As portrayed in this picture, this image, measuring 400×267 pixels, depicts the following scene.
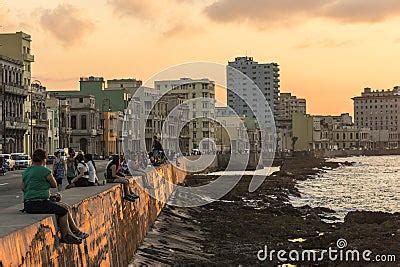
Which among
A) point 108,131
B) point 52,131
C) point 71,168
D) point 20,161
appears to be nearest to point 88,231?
point 71,168

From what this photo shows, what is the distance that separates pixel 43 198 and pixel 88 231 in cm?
259

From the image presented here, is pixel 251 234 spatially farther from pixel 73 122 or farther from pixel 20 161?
pixel 73 122

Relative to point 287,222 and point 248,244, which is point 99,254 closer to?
point 248,244

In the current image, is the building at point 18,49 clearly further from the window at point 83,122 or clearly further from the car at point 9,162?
the car at point 9,162

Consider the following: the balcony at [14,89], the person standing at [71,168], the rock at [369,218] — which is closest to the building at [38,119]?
the balcony at [14,89]

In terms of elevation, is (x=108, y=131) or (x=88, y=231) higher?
(x=108, y=131)

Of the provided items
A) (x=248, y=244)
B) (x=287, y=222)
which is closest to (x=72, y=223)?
(x=248, y=244)

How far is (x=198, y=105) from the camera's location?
190 m

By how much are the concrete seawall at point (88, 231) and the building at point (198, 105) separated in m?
147

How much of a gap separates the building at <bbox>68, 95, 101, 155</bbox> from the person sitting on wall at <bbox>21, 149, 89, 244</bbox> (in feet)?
355

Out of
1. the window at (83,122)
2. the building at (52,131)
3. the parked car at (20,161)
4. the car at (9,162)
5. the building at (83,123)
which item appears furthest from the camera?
A: the window at (83,122)

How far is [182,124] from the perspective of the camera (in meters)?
170

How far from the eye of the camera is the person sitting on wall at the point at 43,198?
13031mm

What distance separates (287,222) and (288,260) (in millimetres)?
13289
